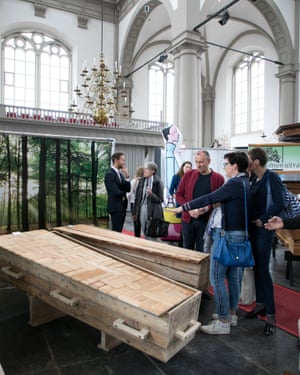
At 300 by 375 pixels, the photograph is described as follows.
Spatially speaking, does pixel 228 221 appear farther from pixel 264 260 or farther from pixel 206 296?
pixel 206 296

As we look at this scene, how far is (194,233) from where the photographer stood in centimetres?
323

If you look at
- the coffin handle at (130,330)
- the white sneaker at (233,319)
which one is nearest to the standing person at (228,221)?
the white sneaker at (233,319)

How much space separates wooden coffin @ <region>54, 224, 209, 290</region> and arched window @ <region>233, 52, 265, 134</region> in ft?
48.1

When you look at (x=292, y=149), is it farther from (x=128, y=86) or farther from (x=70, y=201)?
(x=128, y=86)

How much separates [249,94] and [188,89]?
8.32m

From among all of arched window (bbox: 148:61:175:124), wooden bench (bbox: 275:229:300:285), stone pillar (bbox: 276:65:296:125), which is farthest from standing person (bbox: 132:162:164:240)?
arched window (bbox: 148:61:175:124)

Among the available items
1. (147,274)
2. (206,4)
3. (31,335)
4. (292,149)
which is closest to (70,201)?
(31,335)

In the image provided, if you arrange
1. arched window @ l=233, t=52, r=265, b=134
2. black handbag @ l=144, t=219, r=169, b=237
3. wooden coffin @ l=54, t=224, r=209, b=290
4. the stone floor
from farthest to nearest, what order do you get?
arched window @ l=233, t=52, r=265, b=134
black handbag @ l=144, t=219, r=169, b=237
wooden coffin @ l=54, t=224, r=209, b=290
the stone floor

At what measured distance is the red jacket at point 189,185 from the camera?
3049 mm

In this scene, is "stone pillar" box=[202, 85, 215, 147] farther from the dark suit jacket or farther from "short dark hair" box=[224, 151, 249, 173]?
"short dark hair" box=[224, 151, 249, 173]

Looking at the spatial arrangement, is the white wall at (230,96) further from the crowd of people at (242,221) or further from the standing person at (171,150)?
the crowd of people at (242,221)

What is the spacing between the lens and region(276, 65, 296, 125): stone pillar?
39.9 ft

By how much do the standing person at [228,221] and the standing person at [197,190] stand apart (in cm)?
53

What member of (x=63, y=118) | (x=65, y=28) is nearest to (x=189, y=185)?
(x=63, y=118)
